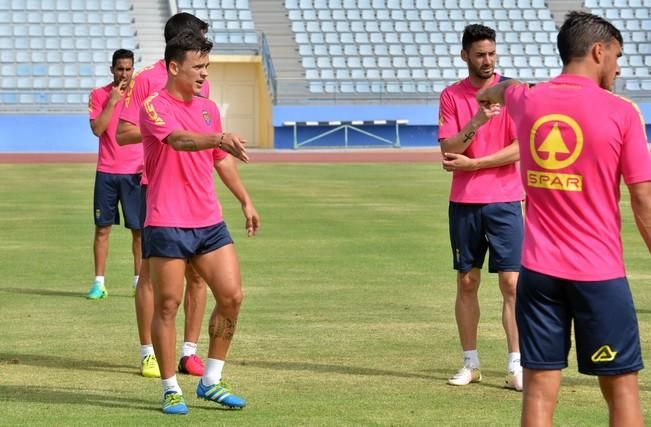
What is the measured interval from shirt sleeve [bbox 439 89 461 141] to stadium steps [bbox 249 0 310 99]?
34.1m

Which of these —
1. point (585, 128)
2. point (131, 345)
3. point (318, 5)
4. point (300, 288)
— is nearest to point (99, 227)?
point (300, 288)

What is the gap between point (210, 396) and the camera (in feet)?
25.3

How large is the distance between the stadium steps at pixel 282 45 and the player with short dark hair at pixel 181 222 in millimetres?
34903

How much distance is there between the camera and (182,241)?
762cm

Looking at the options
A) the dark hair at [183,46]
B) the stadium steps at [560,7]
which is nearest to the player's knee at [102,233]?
the dark hair at [183,46]

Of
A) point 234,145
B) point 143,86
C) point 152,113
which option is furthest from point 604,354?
point 143,86

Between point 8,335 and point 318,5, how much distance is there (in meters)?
36.9

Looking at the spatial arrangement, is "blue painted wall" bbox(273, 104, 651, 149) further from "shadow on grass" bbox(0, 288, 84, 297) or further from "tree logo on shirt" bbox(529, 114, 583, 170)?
"tree logo on shirt" bbox(529, 114, 583, 170)

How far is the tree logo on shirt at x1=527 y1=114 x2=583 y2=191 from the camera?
5.44m

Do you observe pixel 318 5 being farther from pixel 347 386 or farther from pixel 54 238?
pixel 347 386

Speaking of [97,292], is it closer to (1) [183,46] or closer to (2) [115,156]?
(2) [115,156]

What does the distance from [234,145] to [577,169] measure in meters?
2.23

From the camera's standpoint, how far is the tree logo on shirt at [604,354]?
18.0 ft

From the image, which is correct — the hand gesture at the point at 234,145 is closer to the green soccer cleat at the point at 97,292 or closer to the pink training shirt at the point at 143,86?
the pink training shirt at the point at 143,86
